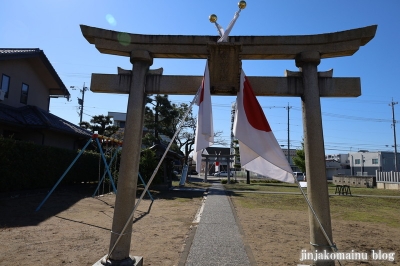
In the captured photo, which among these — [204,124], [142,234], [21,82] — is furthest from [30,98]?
[204,124]

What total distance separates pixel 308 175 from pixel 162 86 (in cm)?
309

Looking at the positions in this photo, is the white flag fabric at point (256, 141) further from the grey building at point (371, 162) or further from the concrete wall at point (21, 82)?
the grey building at point (371, 162)

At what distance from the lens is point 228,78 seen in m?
4.90

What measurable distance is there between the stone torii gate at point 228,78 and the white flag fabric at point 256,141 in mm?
347

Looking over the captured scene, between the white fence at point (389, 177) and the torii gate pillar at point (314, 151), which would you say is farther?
the white fence at point (389, 177)

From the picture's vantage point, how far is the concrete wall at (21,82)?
50.4ft

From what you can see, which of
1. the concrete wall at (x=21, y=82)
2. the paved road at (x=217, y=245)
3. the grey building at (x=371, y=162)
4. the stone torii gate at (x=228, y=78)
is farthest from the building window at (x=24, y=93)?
the grey building at (x=371, y=162)

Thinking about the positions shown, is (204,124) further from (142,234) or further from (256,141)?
(142,234)

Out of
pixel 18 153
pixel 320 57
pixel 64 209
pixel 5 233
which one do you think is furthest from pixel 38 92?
pixel 320 57

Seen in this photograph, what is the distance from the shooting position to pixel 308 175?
4641 millimetres

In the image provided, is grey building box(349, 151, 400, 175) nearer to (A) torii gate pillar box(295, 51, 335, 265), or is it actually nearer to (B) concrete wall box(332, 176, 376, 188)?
(B) concrete wall box(332, 176, 376, 188)

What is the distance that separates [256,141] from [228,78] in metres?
1.27

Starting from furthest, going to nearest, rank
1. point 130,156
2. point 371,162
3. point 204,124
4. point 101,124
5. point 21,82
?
1. point 371,162
2. point 101,124
3. point 21,82
4. point 130,156
5. point 204,124

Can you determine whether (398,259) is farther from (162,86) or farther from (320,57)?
(162,86)
